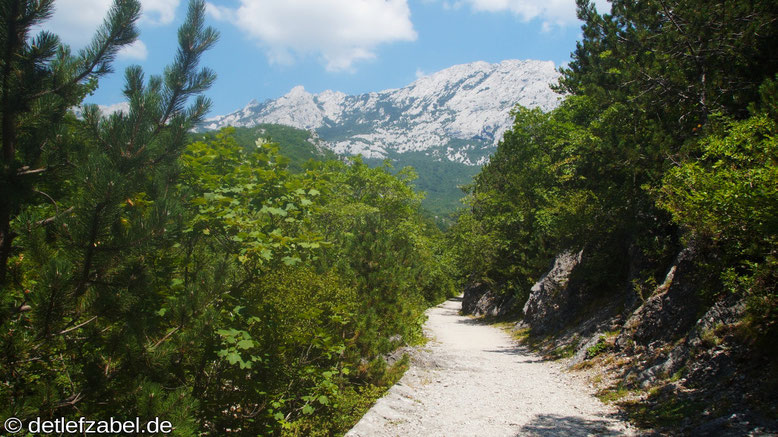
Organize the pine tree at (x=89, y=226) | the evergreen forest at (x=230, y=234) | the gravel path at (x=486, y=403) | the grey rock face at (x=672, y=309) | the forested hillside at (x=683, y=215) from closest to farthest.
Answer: the pine tree at (x=89, y=226), the evergreen forest at (x=230, y=234), the forested hillside at (x=683, y=215), the gravel path at (x=486, y=403), the grey rock face at (x=672, y=309)

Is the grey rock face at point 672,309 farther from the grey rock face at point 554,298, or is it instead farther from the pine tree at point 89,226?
the pine tree at point 89,226

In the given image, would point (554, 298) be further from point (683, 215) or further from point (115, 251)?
point (115, 251)

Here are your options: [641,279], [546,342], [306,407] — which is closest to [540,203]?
[546,342]

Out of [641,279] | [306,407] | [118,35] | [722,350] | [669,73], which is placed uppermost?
[669,73]

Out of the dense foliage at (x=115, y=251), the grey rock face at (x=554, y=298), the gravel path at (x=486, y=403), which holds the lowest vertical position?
the gravel path at (x=486, y=403)

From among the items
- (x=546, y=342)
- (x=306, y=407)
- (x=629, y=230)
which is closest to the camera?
(x=306, y=407)

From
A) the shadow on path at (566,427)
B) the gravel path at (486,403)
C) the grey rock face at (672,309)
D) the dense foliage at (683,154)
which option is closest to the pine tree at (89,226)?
the gravel path at (486,403)

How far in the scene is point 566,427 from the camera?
5.98m

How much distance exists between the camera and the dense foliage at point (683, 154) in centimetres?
564

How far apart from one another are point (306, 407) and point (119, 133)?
3.96 m

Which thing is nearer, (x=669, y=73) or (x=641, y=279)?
(x=669, y=73)

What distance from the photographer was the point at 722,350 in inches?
232

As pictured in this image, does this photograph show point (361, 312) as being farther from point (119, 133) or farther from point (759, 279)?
point (759, 279)

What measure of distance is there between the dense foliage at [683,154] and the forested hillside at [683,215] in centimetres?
3
